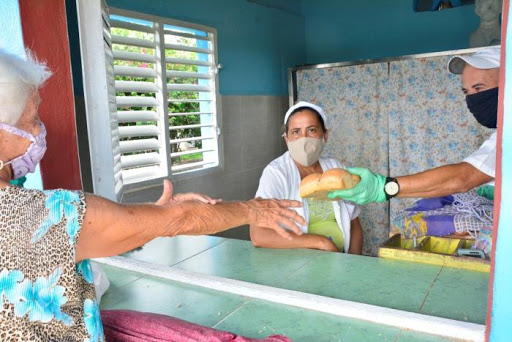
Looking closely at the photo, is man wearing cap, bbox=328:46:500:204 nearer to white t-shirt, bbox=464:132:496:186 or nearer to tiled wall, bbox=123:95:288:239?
white t-shirt, bbox=464:132:496:186

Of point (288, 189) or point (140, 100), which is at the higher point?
point (140, 100)

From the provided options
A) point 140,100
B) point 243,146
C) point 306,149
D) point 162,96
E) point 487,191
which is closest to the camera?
point 487,191

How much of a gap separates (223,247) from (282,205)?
0.78 metres

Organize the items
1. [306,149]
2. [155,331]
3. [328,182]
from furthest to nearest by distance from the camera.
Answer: [306,149] → [328,182] → [155,331]

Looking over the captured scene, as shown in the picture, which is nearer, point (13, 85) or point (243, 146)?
point (13, 85)

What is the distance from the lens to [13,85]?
91 centimetres

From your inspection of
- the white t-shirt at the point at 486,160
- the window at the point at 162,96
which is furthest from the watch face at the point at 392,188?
the window at the point at 162,96

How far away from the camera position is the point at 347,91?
4250mm

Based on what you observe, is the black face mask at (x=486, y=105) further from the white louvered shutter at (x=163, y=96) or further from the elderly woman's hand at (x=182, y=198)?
the white louvered shutter at (x=163, y=96)

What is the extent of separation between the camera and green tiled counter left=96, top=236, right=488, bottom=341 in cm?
130

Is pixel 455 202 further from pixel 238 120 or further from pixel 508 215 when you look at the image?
pixel 238 120

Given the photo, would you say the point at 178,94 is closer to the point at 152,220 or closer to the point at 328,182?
the point at 328,182

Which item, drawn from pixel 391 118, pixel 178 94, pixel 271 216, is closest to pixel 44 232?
pixel 271 216

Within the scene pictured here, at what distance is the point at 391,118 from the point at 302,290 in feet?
9.53
